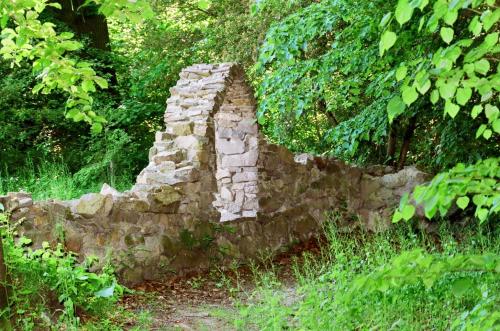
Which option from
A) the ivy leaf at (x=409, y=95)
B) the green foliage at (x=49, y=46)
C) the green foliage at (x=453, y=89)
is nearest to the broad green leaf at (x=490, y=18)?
the green foliage at (x=453, y=89)

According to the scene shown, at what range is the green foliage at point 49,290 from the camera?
5121 mm

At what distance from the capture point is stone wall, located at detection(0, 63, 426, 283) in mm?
7094

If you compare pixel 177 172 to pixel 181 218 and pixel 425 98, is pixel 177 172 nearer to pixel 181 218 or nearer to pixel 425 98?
pixel 181 218

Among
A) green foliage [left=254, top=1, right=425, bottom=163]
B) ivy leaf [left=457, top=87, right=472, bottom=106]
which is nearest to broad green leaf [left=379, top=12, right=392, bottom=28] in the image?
ivy leaf [left=457, top=87, right=472, bottom=106]

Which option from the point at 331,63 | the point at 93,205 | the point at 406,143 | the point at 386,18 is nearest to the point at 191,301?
the point at 93,205

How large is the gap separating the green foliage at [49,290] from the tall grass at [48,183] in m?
3.70

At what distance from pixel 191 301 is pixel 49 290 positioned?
1770 mm

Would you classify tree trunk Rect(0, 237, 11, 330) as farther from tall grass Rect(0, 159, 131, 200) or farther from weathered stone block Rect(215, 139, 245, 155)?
weathered stone block Rect(215, 139, 245, 155)

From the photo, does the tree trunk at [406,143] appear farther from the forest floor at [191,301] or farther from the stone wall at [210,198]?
the forest floor at [191,301]

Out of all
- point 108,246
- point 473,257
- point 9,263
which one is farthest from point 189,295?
point 473,257

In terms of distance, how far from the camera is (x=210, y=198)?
27.9ft

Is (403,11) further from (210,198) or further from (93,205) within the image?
(210,198)

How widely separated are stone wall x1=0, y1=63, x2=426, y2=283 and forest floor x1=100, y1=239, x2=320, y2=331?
0.78ft

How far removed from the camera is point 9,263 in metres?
5.35
